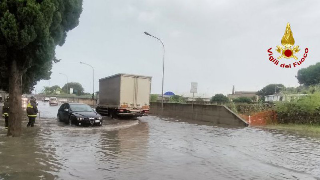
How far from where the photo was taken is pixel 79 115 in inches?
701

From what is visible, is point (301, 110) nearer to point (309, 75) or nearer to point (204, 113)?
point (204, 113)

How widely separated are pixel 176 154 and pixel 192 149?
1.28 metres

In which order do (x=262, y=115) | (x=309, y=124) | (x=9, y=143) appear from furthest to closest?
(x=262, y=115) → (x=309, y=124) → (x=9, y=143)

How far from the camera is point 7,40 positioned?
11.2 m

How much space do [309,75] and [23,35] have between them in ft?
262

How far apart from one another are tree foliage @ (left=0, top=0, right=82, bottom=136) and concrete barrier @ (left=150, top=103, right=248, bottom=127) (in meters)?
13.1

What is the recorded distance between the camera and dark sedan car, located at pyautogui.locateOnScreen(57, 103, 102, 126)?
17594 mm

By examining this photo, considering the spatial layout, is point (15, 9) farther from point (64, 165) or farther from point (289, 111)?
point (289, 111)

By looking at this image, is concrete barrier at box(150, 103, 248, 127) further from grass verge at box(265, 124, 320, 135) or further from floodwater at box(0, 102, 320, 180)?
floodwater at box(0, 102, 320, 180)

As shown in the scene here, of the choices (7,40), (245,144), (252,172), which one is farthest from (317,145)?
(7,40)

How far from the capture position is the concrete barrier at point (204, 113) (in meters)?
21.5

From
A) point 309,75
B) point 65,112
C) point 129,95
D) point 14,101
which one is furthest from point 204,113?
point 309,75

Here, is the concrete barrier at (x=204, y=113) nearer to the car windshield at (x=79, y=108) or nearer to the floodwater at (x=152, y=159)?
the floodwater at (x=152, y=159)

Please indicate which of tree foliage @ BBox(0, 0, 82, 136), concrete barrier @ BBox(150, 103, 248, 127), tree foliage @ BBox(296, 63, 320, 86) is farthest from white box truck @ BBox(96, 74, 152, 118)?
tree foliage @ BBox(296, 63, 320, 86)
